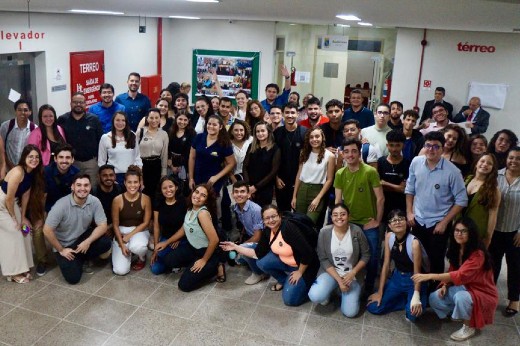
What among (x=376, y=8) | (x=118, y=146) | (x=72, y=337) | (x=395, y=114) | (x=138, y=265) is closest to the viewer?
(x=376, y=8)

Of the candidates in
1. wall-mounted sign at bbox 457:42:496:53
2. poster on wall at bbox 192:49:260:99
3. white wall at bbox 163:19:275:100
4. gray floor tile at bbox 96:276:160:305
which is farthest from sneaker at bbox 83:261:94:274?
wall-mounted sign at bbox 457:42:496:53

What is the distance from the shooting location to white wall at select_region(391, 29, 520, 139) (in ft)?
29.6

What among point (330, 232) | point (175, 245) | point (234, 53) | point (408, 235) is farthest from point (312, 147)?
point (234, 53)

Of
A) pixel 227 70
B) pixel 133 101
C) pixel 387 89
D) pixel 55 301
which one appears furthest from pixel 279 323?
pixel 227 70

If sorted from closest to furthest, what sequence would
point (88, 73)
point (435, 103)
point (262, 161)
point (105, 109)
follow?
point (262, 161) → point (105, 109) → point (88, 73) → point (435, 103)

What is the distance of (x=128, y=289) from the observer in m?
4.73

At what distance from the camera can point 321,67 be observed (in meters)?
11.7

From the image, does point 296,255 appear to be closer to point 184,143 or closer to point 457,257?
point 457,257

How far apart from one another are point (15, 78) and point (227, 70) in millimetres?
4780

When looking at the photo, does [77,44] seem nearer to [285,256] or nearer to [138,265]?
[138,265]

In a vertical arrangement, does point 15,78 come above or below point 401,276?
above

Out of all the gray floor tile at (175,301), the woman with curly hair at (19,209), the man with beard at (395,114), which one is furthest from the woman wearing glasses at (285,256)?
the man with beard at (395,114)

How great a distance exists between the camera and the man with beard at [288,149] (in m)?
5.35

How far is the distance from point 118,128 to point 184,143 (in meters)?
0.80
